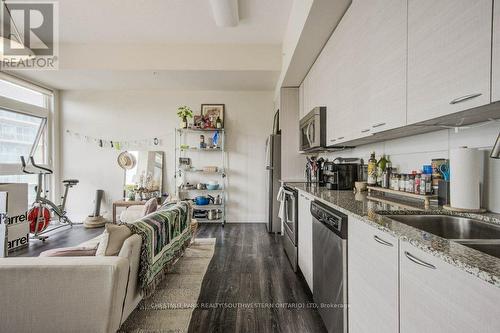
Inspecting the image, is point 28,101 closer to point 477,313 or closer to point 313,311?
point 313,311

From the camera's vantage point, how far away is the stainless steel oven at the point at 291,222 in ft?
8.63

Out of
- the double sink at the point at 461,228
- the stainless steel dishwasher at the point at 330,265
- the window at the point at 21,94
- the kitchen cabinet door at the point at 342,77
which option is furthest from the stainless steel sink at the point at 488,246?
the window at the point at 21,94

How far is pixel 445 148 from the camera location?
1.47 metres

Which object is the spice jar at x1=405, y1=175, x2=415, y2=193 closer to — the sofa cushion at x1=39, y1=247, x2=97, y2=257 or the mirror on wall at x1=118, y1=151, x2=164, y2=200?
the sofa cushion at x1=39, y1=247, x2=97, y2=257

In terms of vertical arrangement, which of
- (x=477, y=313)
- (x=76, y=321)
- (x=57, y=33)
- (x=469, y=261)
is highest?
(x=57, y=33)

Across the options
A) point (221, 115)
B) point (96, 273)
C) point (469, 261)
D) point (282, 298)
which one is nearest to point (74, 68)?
point (221, 115)

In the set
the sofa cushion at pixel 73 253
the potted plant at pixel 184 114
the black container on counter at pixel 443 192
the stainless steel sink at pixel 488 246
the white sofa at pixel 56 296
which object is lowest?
the white sofa at pixel 56 296

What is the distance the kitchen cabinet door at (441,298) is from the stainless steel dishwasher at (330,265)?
1.75 ft

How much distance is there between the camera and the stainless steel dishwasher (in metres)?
1.43

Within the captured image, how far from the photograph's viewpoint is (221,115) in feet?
15.9

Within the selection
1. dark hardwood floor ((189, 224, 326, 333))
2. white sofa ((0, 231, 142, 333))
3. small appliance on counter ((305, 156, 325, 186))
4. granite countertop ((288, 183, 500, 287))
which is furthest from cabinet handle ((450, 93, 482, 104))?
small appliance on counter ((305, 156, 325, 186))

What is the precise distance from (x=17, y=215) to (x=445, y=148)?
4916 millimetres

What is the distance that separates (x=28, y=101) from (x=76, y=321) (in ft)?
15.6

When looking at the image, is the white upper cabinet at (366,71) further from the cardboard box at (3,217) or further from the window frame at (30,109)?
the window frame at (30,109)
